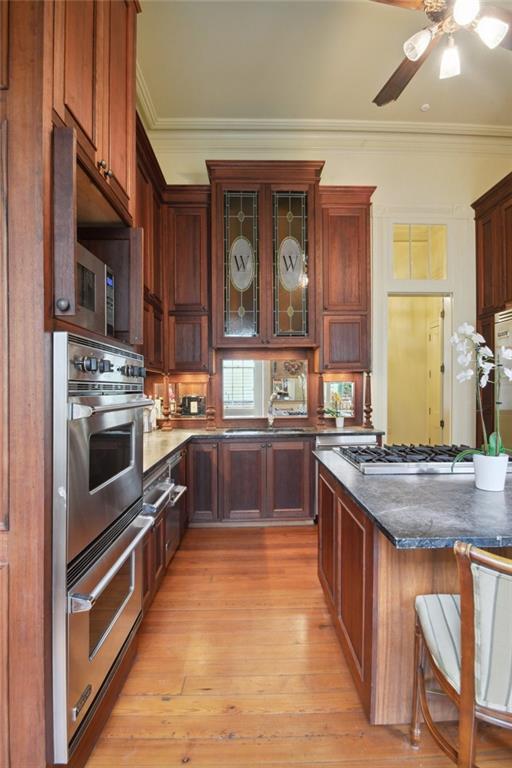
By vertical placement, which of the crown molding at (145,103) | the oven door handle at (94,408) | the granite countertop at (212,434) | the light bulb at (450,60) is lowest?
the granite countertop at (212,434)

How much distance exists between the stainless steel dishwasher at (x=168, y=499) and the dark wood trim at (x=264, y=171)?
262 centimetres

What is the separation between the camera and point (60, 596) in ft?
3.63

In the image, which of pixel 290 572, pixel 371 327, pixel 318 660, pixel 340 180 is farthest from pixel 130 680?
pixel 340 180

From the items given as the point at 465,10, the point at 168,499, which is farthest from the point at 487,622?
the point at 465,10

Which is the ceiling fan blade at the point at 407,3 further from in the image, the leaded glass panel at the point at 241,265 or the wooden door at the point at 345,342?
the wooden door at the point at 345,342

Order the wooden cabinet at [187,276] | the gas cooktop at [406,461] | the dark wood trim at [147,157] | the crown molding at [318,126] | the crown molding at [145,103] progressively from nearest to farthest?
the gas cooktop at [406,461] → the dark wood trim at [147,157] → the crown molding at [145,103] → the wooden cabinet at [187,276] → the crown molding at [318,126]

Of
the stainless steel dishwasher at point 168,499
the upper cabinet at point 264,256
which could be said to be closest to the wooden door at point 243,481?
the stainless steel dishwasher at point 168,499

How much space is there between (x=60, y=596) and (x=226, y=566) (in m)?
1.80

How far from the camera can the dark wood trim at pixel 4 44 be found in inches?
40.5

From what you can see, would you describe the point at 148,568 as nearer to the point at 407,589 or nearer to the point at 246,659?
the point at 246,659

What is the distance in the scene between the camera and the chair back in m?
0.87

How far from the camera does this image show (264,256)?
11.8ft

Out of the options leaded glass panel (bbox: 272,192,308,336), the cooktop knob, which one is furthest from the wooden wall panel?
leaded glass panel (bbox: 272,192,308,336)

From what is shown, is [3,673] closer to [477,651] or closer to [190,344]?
[477,651]
